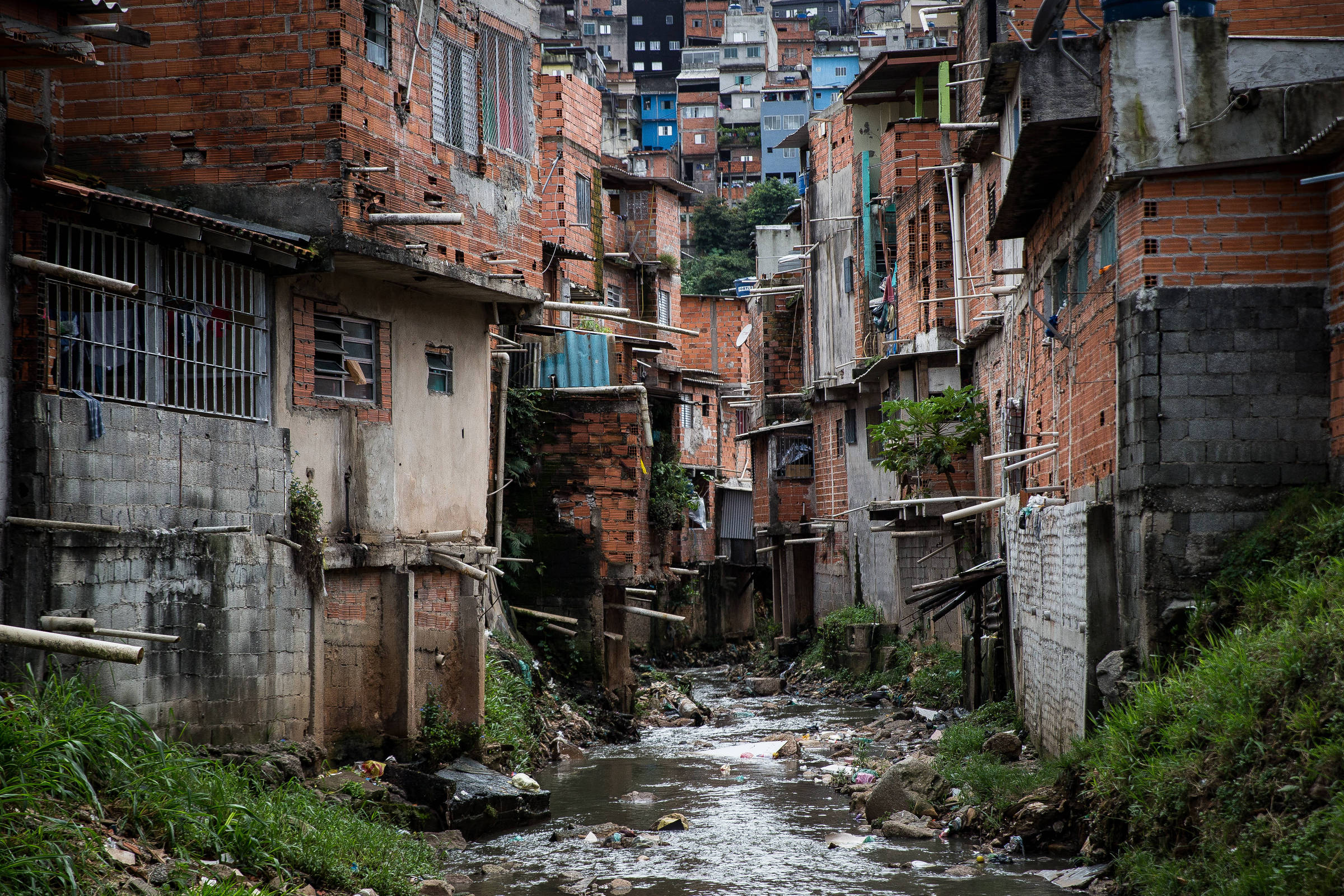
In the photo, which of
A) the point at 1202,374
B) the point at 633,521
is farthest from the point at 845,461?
the point at 1202,374

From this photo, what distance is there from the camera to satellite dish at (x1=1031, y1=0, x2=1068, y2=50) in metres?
9.80

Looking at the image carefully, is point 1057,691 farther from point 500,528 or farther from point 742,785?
point 500,528

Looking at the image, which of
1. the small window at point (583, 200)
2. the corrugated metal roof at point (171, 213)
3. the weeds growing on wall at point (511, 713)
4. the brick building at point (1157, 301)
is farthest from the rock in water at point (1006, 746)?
the small window at point (583, 200)

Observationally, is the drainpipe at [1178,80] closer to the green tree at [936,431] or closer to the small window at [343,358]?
the small window at [343,358]

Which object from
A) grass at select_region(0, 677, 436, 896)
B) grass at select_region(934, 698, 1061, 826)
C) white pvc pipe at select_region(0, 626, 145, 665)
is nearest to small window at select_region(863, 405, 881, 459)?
grass at select_region(934, 698, 1061, 826)

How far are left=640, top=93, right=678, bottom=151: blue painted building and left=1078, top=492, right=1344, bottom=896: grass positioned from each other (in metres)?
59.9

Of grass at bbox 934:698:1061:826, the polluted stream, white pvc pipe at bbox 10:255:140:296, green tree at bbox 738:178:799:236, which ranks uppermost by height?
green tree at bbox 738:178:799:236

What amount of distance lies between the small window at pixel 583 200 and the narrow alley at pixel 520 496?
976 cm

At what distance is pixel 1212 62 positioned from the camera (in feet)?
30.6

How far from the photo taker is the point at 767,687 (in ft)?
82.8

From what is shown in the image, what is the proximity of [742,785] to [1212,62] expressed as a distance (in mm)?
8856

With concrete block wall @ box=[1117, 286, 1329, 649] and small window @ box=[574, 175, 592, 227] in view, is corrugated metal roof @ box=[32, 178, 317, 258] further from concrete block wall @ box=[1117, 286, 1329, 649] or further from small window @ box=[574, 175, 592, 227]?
small window @ box=[574, 175, 592, 227]

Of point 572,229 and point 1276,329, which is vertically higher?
point 572,229

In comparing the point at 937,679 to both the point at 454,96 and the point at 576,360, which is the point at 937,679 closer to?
the point at 576,360
